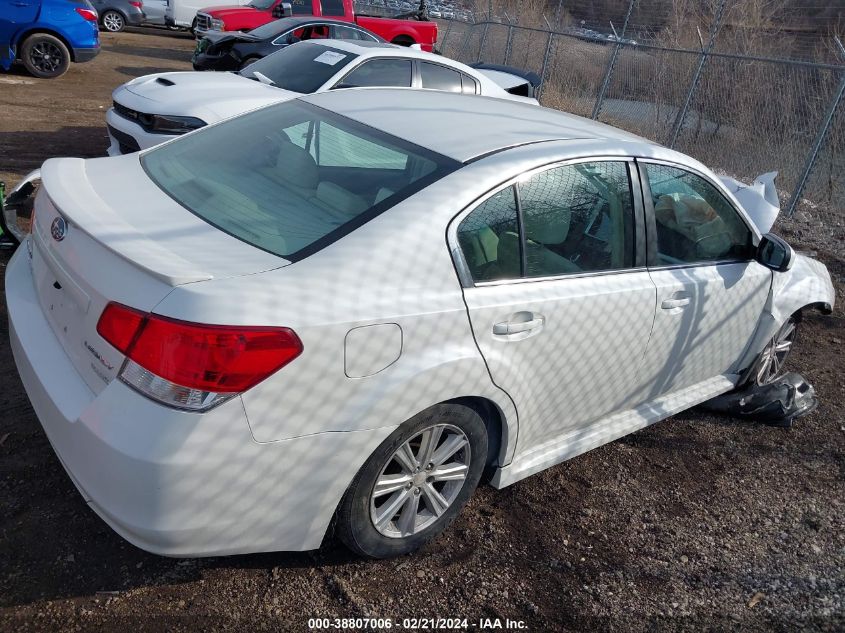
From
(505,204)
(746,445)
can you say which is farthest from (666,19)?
(505,204)

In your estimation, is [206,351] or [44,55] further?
[44,55]

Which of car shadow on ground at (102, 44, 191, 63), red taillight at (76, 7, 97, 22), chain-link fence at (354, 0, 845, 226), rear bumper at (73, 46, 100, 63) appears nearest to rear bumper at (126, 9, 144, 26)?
car shadow on ground at (102, 44, 191, 63)

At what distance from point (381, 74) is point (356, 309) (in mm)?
6213

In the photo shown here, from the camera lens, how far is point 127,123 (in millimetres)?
6867

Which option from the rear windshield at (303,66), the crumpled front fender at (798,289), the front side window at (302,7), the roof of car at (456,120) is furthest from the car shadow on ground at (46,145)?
the front side window at (302,7)

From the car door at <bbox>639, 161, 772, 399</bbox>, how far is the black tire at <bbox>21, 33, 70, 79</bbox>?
39.2 ft

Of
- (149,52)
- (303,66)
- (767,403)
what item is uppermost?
(303,66)

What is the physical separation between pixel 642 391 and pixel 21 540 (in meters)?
2.81

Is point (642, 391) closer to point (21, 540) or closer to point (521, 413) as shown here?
point (521, 413)

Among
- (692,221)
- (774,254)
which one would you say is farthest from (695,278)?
(774,254)

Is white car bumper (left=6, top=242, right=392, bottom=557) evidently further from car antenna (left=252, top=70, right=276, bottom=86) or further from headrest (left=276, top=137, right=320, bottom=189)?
car antenna (left=252, top=70, right=276, bottom=86)

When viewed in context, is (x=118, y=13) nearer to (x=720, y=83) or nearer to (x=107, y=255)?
(x=720, y=83)

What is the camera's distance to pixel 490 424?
3.03 meters

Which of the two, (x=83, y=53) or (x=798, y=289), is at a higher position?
(x=798, y=289)
